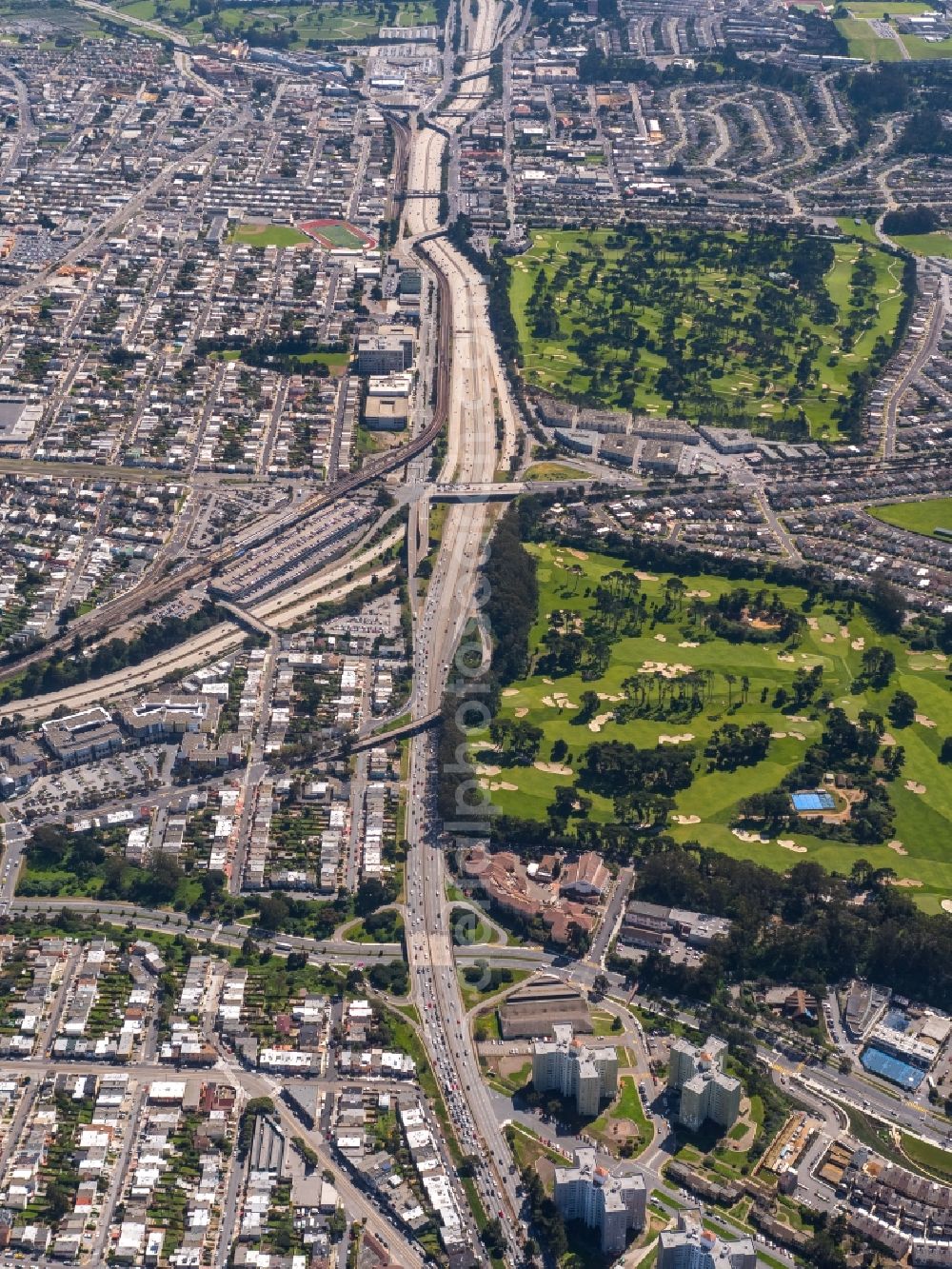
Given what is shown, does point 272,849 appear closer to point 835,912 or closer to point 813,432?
point 835,912

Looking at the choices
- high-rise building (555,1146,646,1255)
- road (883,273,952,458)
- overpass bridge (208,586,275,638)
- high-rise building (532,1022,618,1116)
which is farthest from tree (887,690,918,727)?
high-rise building (555,1146,646,1255)

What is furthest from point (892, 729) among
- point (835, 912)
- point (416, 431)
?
point (416, 431)

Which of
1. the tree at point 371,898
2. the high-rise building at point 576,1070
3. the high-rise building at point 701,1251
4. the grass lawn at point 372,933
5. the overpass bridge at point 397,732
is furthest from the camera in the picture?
the overpass bridge at point 397,732

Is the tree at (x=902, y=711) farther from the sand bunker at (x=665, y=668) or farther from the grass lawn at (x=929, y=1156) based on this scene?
the grass lawn at (x=929, y=1156)

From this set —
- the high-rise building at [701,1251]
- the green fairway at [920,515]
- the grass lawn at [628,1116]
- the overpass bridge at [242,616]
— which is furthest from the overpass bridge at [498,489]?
the high-rise building at [701,1251]

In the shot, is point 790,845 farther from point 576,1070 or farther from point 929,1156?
point 576,1070

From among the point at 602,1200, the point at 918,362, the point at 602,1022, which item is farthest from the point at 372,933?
the point at 918,362

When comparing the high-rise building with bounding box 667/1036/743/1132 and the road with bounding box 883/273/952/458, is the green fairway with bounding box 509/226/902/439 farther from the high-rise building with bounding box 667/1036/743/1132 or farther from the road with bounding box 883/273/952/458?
the high-rise building with bounding box 667/1036/743/1132
